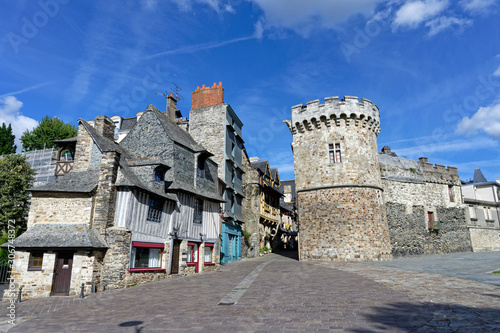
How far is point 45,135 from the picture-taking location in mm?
40125

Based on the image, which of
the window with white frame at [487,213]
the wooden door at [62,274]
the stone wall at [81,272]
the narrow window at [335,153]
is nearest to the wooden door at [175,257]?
the stone wall at [81,272]

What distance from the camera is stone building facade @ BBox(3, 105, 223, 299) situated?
12320 mm

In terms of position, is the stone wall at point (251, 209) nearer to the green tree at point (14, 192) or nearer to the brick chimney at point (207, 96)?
the brick chimney at point (207, 96)

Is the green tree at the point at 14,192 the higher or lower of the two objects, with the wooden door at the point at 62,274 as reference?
higher

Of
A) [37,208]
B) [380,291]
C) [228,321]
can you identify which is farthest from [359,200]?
[37,208]

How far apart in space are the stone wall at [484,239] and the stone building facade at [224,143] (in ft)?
68.3

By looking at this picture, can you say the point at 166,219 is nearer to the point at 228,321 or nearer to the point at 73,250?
the point at 73,250

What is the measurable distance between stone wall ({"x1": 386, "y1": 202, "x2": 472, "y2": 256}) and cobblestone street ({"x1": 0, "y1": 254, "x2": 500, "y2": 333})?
1298 cm

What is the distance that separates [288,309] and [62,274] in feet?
31.9

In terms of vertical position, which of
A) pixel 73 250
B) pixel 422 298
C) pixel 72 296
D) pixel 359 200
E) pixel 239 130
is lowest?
pixel 72 296

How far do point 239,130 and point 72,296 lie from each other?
2317 cm

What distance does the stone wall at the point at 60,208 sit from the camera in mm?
13281

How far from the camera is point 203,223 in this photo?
20.0 m

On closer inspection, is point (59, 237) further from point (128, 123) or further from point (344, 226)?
point (128, 123)
